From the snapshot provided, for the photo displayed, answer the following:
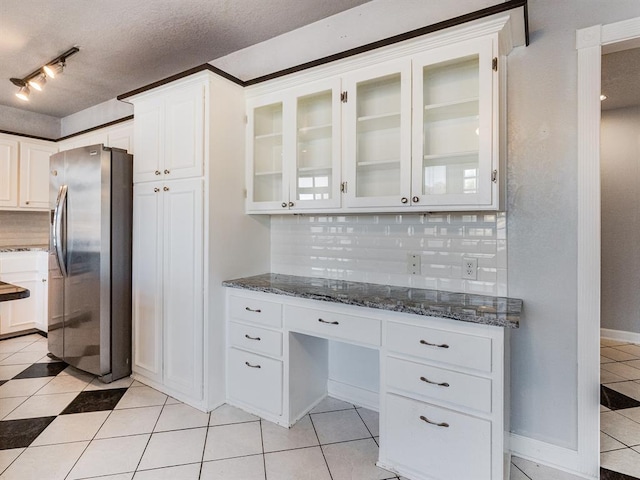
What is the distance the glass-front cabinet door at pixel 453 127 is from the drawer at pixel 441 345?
63 centimetres

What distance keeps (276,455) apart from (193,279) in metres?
1.13

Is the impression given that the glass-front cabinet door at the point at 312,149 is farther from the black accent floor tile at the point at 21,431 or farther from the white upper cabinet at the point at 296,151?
the black accent floor tile at the point at 21,431

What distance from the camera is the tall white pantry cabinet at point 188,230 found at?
219 cm

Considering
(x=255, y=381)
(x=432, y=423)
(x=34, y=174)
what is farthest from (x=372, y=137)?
(x=34, y=174)

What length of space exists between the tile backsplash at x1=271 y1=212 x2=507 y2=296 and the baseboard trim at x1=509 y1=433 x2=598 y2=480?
0.78 meters

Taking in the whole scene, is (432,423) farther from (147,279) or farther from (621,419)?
(147,279)

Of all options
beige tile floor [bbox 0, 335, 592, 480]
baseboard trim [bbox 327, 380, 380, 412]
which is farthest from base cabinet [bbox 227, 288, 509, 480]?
baseboard trim [bbox 327, 380, 380, 412]

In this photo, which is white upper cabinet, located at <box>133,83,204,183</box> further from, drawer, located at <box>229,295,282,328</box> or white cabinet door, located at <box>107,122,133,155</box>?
drawer, located at <box>229,295,282,328</box>

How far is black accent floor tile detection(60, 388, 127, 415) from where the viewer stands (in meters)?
2.23

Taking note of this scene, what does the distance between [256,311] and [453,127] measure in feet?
5.02

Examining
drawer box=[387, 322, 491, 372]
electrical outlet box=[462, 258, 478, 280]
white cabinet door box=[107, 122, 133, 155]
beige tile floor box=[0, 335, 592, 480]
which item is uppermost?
white cabinet door box=[107, 122, 133, 155]

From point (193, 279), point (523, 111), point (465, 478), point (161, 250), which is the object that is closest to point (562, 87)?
point (523, 111)

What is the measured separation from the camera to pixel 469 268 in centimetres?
192

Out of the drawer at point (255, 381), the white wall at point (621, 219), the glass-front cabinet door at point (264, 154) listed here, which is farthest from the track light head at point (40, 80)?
the white wall at point (621, 219)
